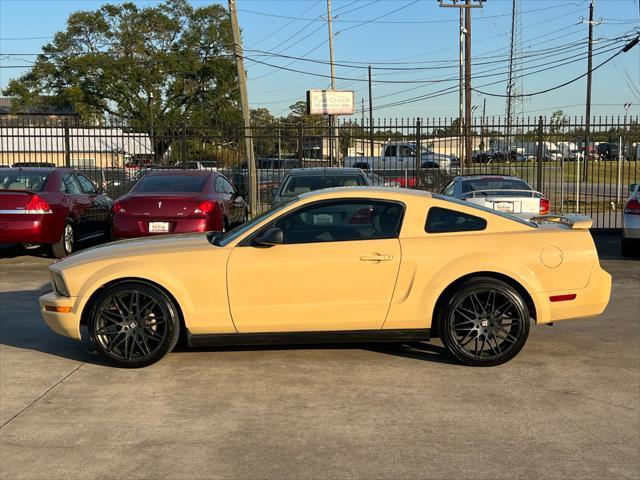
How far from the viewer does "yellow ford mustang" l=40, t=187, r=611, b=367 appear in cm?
595

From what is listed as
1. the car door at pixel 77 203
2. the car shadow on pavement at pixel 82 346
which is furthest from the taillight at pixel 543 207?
the car door at pixel 77 203

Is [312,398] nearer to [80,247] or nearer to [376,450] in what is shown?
[376,450]

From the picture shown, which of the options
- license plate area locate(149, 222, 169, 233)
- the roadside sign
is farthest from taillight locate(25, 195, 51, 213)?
the roadside sign

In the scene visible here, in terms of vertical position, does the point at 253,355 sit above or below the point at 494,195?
below

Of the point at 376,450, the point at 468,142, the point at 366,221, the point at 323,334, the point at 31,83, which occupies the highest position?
the point at 31,83

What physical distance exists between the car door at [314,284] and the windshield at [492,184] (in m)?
7.83

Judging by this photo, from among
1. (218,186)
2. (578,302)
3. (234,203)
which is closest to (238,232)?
(578,302)

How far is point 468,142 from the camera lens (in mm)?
22062

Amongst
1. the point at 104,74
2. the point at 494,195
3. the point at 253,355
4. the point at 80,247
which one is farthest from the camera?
the point at 104,74

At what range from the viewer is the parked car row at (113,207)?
1086cm

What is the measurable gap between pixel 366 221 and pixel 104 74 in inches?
2184

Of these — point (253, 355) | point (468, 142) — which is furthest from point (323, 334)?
point (468, 142)

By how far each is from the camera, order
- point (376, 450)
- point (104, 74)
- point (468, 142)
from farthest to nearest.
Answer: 1. point (104, 74)
2. point (468, 142)
3. point (376, 450)

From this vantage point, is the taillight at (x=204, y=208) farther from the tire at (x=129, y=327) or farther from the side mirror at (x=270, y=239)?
the side mirror at (x=270, y=239)
